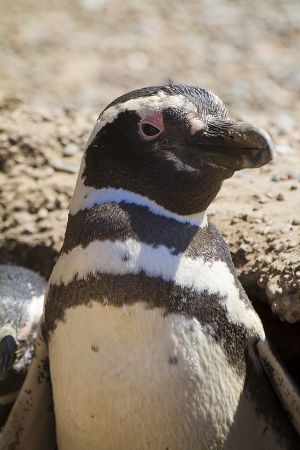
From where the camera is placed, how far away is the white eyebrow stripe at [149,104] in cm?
235

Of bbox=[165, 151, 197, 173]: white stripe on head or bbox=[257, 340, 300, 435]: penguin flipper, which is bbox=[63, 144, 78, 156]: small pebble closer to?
bbox=[165, 151, 197, 173]: white stripe on head

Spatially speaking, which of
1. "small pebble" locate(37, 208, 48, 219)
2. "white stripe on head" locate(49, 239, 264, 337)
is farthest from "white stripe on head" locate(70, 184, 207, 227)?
"small pebble" locate(37, 208, 48, 219)

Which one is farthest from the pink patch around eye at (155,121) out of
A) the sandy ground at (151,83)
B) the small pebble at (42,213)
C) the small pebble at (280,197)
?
the small pebble at (42,213)

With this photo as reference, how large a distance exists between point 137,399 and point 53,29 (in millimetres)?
4447

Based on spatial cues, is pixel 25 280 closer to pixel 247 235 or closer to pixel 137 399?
pixel 247 235

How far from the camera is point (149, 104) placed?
235 centimetres

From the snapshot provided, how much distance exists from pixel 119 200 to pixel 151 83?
319 centimetres

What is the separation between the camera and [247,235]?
3.01 metres

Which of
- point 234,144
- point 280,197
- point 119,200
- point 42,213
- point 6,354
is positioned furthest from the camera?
point 42,213

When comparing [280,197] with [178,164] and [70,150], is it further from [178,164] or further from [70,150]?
[70,150]

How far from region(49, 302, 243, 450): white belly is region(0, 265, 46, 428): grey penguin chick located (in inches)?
31.2

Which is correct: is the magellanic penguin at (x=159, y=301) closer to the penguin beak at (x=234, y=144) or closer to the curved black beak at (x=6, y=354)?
the penguin beak at (x=234, y=144)

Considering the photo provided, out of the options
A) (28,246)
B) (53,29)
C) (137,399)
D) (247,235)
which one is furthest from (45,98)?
(137,399)

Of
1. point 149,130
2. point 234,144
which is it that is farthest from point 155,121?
point 234,144
